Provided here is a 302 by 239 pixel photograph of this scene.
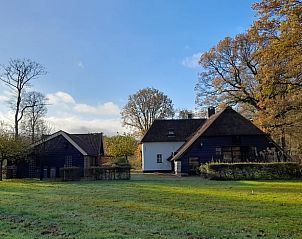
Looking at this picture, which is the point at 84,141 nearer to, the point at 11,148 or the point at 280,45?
the point at 11,148

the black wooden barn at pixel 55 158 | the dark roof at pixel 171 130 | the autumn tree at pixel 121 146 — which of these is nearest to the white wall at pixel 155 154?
the dark roof at pixel 171 130

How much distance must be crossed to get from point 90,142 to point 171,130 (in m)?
10.6

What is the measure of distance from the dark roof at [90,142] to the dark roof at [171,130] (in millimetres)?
5617

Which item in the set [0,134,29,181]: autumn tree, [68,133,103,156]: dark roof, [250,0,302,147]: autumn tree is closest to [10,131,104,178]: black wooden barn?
[68,133,103,156]: dark roof

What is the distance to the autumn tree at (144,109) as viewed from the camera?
58.4 meters

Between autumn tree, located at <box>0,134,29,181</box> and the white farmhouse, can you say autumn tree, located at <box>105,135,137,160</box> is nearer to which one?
the white farmhouse

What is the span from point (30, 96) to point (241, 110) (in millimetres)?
25902

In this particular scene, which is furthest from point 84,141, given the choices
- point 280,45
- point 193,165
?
point 280,45

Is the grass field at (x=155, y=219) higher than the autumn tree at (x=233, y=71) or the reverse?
the reverse

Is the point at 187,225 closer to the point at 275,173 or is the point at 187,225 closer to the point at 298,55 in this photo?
the point at 298,55

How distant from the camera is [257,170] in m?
29.0

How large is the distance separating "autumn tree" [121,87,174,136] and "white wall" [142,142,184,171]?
10.9 m

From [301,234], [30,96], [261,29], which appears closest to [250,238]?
[301,234]

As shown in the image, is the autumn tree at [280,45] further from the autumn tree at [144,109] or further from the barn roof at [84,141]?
the autumn tree at [144,109]
